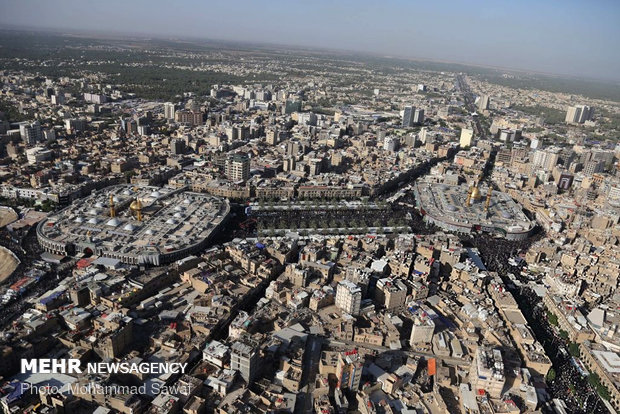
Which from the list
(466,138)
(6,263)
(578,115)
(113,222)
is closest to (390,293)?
(113,222)

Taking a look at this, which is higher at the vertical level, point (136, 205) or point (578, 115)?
point (578, 115)

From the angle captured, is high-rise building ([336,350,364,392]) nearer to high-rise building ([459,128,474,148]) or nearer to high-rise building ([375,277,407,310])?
high-rise building ([375,277,407,310])

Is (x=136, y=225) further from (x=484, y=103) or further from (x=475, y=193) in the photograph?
(x=484, y=103)

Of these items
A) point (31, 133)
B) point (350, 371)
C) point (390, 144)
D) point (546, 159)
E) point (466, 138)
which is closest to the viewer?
point (350, 371)

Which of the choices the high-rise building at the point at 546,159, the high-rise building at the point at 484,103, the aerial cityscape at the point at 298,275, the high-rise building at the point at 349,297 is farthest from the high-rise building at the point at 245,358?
the high-rise building at the point at 484,103

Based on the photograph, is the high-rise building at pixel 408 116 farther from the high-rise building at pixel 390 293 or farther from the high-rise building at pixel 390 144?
the high-rise building at pixel 390 293

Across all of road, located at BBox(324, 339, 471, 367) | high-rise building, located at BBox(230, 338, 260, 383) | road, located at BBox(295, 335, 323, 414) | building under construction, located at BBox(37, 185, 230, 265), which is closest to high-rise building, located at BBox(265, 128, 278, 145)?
building under construction, located at BBox(37, 185, 230, 265)
